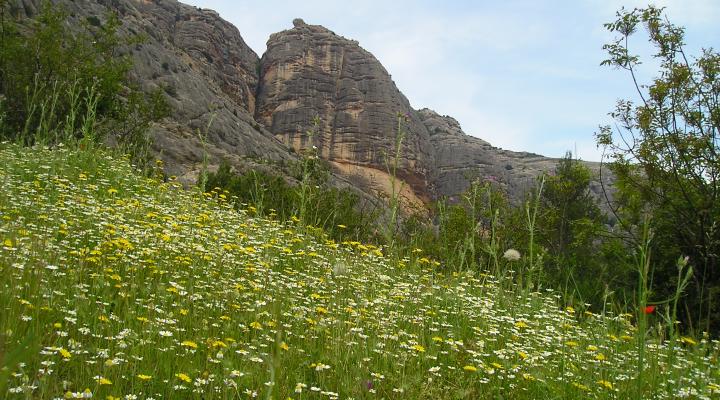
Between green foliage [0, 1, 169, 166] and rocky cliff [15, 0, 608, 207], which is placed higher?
rocky cliff [15, 0, 608, 207]

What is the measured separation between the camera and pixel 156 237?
509 cm

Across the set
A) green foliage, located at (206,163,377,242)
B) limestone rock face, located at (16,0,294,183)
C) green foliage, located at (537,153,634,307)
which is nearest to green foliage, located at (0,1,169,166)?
green foliage, located at (206,163,377,242)

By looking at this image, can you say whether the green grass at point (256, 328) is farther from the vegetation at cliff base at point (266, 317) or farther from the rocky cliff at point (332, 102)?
the rocky cliff at point (332, 102)

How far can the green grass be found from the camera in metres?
2.86

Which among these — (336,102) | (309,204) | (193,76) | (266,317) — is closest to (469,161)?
(336,102)

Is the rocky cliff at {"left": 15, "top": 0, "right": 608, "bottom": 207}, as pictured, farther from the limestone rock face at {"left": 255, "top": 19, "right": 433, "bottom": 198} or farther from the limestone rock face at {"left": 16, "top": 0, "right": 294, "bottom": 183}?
the limestone rock face at {"left": 16, "top": 0, "right": 294, "bottom": 183}

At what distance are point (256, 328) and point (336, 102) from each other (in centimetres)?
7072

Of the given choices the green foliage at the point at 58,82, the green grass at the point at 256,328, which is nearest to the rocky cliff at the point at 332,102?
the green foliage at the point at 58,82

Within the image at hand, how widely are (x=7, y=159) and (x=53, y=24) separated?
1223 centimetres

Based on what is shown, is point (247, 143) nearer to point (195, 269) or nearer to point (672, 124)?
point (672, 124)

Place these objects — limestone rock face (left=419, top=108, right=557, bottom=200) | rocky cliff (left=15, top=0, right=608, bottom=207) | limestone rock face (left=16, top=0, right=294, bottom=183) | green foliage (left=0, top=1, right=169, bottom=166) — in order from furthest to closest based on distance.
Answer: limestone rock face (left=419, top=108, right=557, bottom=200) < rocky cliff (left=15, top=0, right=608, bottom=207) < limestone rock face (left=16, top=0, right=294, bottom=183) < green foliage (left=0, top=1, right=169, bottom=166)

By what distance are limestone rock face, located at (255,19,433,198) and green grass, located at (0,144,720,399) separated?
60.9m

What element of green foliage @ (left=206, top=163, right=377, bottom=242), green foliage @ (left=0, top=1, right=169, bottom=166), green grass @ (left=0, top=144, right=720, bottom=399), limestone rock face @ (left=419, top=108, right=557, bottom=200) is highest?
limestone rock face @ (left=419, top=108, right=557, bottom=200)

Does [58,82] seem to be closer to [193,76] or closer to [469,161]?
[193,76]
